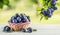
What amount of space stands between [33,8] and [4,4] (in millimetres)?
284

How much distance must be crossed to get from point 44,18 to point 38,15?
0.21ft

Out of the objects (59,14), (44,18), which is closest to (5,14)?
(44,18)

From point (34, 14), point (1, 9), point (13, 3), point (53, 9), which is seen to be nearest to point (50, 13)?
point (53, 9)

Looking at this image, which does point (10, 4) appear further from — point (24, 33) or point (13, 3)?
point (24, 33)

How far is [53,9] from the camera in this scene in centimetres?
154

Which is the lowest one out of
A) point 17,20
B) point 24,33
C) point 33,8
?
point 24,33

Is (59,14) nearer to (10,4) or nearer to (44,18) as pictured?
(44,18)

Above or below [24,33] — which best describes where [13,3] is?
above

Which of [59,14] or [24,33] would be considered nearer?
[24,33]

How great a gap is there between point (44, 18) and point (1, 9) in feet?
1.39

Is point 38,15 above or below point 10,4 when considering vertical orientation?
below

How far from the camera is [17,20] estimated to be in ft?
4.23

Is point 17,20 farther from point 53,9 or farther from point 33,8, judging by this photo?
point 53,9

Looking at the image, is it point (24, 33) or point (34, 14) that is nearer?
point (24, 33)
